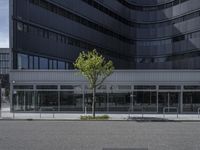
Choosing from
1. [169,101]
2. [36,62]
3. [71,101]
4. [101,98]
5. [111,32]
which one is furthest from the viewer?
[111,32]

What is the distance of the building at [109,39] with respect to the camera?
142ft

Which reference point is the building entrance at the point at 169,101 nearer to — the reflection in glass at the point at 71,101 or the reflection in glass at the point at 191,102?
the reflection in glass at the point at 191,102

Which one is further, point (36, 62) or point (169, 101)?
point (36, 62)

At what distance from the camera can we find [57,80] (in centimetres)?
4347

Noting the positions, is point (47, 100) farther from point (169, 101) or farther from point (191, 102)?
point (191, 102)

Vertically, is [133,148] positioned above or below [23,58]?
below

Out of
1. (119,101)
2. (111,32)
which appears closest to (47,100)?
(119,101)

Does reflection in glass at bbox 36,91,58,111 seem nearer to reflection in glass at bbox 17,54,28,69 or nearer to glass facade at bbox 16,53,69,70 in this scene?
reflection in glass at bbox 17,54,28,69

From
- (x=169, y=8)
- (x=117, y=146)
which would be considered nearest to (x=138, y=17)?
(x=169, y=8)

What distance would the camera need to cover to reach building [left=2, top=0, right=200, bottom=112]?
142ft

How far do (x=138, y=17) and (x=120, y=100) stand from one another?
36200 millimetres

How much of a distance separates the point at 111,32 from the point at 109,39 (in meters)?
1.38

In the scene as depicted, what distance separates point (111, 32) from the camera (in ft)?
222

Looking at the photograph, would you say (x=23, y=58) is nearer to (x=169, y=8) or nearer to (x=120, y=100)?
(x=120, y=100)
